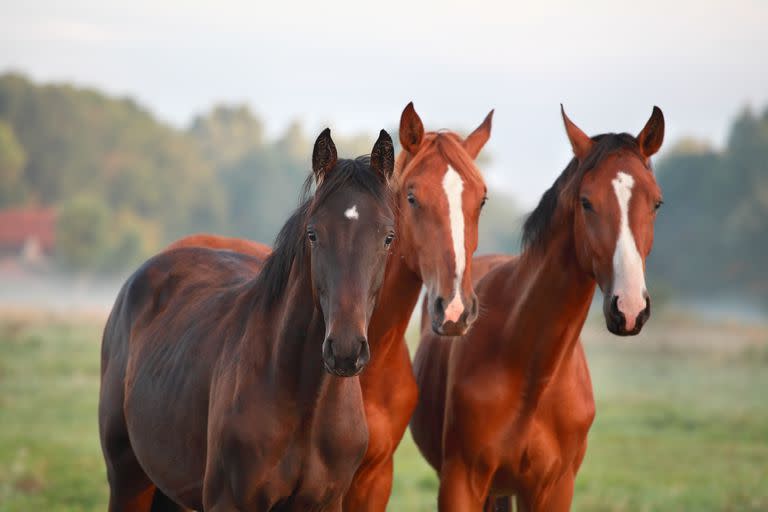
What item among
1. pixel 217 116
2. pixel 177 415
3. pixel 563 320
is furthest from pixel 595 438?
pixel 217 116

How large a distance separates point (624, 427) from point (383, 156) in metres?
11.2

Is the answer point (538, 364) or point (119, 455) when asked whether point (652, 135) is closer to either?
point (538, 364)

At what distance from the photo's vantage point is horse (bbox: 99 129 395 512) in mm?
3879

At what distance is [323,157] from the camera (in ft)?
13.6

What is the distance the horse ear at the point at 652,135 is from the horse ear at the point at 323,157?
1.68 meters

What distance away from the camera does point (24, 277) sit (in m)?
42.9

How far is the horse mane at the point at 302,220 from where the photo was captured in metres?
4.04

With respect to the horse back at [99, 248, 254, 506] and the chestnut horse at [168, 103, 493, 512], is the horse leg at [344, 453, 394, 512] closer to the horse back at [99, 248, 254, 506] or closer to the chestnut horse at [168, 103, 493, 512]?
the chestnut horse at [168, 103, 493, 512]

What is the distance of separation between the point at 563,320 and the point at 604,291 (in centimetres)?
51

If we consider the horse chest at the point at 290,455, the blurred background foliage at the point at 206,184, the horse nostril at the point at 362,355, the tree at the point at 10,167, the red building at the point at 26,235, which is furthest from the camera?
the tree at the point at 10,167

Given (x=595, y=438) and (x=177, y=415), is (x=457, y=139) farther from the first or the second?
(x=595, y=438)

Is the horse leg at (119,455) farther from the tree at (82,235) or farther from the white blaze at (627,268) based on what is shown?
the tree at (82,235)

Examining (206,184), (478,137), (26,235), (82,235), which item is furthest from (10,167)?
(478,137)

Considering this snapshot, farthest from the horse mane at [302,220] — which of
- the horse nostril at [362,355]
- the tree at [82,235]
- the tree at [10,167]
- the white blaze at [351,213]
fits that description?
the tree at [10,167]
